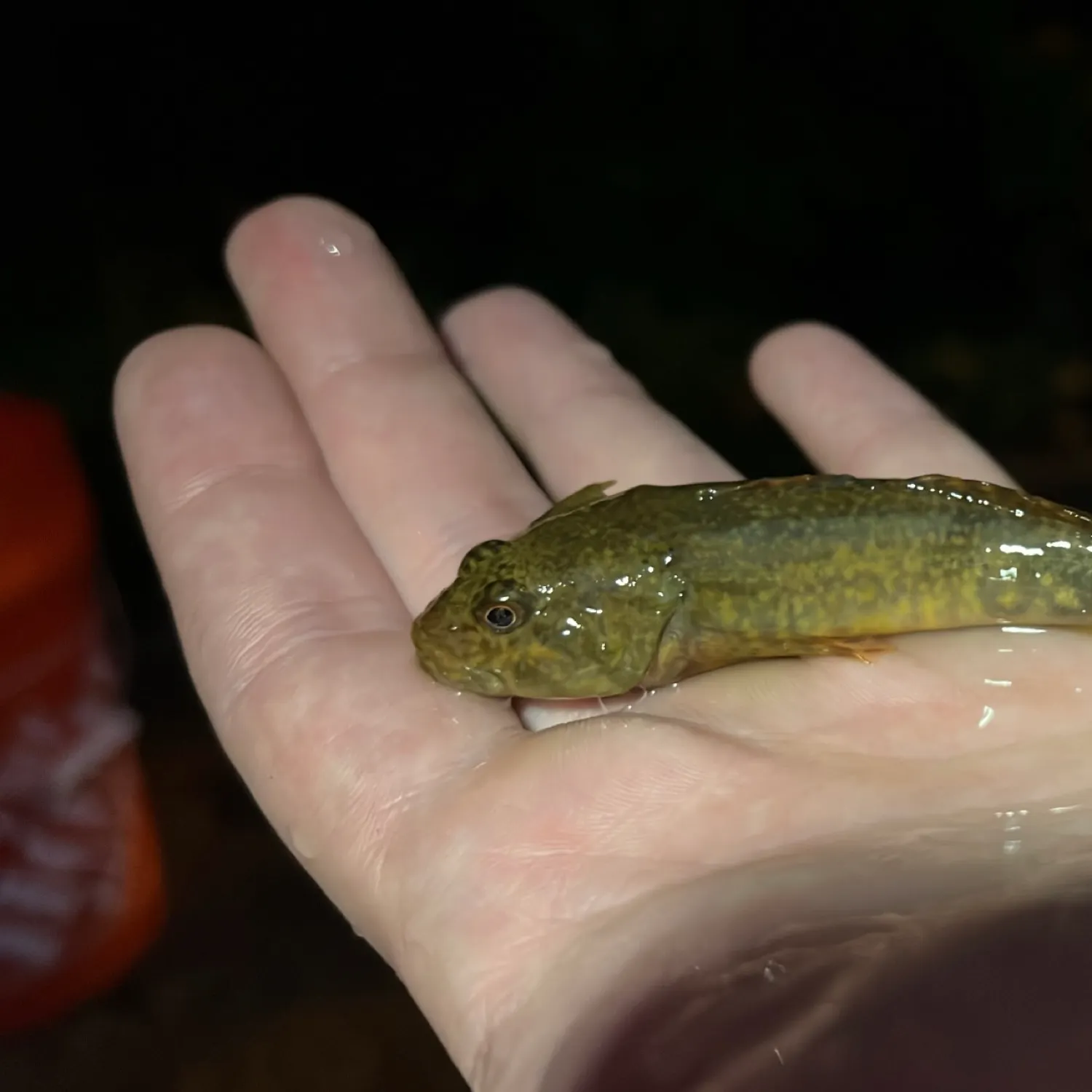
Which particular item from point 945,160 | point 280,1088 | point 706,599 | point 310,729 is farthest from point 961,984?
point 945,160

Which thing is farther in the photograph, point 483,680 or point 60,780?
point 60,780

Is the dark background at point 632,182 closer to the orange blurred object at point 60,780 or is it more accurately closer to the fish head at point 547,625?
the orange blurred object at point 60,780

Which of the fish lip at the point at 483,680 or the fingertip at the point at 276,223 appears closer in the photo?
the fish lip at the point at 483,680

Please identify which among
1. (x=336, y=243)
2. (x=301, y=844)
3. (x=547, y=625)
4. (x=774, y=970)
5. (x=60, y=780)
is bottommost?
(x=60, y=780)

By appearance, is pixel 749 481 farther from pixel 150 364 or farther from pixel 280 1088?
pixel 280 1088

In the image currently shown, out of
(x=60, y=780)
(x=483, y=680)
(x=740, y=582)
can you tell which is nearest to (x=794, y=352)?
(x=740, y=582)

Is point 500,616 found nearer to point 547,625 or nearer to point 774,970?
point 547,625

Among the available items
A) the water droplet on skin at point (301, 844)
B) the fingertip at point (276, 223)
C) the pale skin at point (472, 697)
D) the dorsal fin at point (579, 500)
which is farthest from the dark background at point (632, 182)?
the dorsal fin at point (579, 500)
